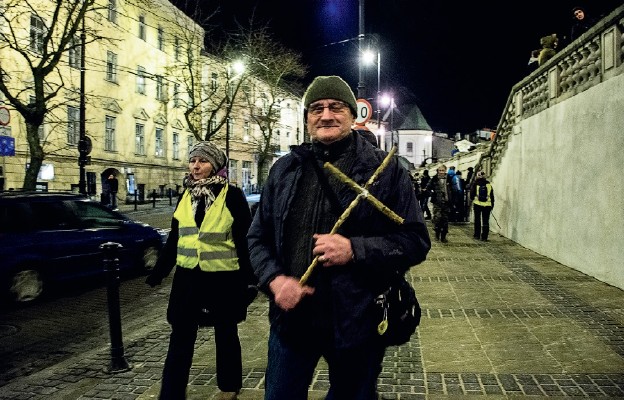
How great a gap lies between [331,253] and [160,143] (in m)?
37.6

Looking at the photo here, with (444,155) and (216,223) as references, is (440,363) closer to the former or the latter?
(216,223)

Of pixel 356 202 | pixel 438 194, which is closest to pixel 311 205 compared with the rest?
pixel 356 202

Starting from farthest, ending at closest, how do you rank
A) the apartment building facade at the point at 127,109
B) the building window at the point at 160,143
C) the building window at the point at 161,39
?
the building window at the point at 160,143 < the building window at the point at 161,39 < the apartment building facade at the point at 127,109

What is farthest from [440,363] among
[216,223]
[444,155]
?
[444,155]

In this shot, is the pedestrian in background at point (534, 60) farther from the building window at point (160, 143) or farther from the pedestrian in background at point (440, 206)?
the building window at point (160, 143)

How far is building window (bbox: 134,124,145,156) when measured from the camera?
1358 inches

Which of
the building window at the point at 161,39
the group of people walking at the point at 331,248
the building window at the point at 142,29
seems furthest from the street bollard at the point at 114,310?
the building window at the point at 161,39

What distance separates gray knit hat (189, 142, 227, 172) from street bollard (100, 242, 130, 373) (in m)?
1.34

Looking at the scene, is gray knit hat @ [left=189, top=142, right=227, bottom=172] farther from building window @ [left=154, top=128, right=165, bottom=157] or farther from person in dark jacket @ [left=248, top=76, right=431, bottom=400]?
building window @ [left=154, top=128, right=165, bottom=157]

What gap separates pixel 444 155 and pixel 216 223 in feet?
327

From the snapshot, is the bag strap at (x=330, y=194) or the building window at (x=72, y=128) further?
the building window at (x=72, y=128)

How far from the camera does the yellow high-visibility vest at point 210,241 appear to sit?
361 centimetres

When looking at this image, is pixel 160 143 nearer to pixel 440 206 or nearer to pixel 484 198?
pixel 440 206

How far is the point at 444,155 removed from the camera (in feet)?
325
